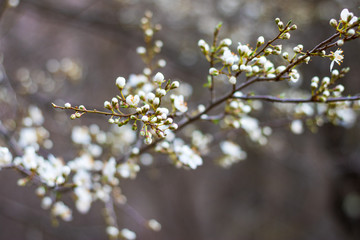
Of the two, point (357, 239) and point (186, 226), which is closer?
point (357, 239)

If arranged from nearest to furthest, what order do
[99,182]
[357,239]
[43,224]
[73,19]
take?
[99,182]
[73,19]
[43,224]
[357,239]

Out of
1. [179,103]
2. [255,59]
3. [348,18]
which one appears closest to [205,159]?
[179,103]

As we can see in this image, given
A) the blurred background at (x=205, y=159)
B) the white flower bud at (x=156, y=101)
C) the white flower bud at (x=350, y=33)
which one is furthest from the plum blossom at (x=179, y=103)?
the blurred background at (x=205, y=159)

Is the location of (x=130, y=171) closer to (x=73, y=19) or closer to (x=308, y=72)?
(x=73, y=19)

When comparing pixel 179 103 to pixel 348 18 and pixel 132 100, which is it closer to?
pixel 132 100

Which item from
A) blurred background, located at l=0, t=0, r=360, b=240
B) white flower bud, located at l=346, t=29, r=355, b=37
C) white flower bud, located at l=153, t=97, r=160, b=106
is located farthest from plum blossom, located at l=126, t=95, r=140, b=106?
blurred background, located at l=0, t=0, r=360, b=240

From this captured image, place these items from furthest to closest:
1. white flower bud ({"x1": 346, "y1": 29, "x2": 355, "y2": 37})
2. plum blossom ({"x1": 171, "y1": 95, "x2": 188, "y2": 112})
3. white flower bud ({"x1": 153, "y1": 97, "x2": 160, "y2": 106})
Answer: plum blossom ({"x1": 171, "y1": 95, "x2": 188, "y2": 112})
white flower bud ({"x1": 153, "y1": 97, "x2": 160, "y2": 106})
white flower bud ({"x1": 346, "y1": 29, "x2": 355, "y2": 37})

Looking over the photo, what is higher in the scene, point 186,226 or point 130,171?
point 186,226

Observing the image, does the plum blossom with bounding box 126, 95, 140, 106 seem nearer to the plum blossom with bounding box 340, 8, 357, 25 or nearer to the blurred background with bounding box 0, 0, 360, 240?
the plum blossom with bounding box 340, 8, 357, 25

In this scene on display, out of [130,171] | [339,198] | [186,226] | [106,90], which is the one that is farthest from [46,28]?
[339,198]
